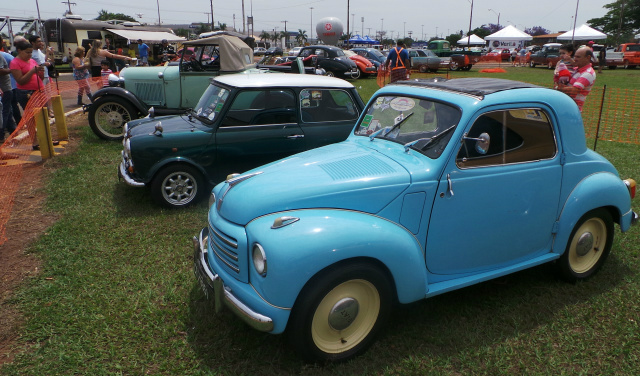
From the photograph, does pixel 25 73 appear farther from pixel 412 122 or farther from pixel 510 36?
pixel 510 36

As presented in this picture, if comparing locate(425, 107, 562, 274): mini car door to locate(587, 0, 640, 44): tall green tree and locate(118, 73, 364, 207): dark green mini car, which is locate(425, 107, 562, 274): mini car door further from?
locate(587, 0, 640, 44): tall green tree

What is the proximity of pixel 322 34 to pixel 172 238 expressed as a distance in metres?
49.1

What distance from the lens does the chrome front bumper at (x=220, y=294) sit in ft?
8.43

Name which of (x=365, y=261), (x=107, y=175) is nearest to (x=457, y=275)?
(x=365, y=261)

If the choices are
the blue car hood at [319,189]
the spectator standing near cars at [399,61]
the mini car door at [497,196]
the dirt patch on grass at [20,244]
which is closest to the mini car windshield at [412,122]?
the mini car door at [497,196]

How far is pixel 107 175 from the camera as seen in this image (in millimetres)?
6922

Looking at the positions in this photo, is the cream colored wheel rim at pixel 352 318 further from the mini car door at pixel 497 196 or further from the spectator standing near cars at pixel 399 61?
the spectator standing near cars at pixel 399 61

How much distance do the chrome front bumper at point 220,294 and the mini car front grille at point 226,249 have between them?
0.11 meters

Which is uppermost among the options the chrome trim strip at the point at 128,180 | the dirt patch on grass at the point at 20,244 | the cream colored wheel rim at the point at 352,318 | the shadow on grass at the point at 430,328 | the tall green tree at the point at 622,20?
the tall green tree at the point at 622,20

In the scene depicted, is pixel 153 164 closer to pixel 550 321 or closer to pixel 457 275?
pixel 457 275

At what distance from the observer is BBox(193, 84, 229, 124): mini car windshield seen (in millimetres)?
5620

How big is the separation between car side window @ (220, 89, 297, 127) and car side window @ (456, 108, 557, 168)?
301cm

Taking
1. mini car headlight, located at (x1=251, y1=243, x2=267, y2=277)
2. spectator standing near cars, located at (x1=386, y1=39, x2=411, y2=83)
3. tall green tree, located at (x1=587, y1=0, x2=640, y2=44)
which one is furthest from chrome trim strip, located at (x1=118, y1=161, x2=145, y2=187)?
tall green tree, located at (x1=587, y1=0, x2=640, y2=44)

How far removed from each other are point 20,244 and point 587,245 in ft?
18.1
